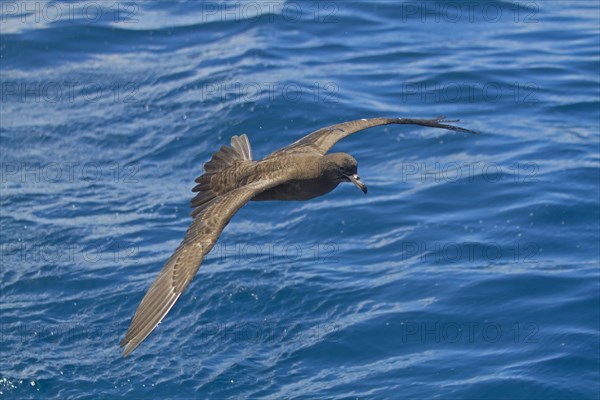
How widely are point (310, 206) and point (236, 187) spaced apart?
14.7ft

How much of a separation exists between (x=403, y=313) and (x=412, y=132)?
374 centimetres

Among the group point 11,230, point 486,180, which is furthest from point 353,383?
point 11,230

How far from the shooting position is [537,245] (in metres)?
11.6

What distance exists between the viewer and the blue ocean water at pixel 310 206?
10.4 meters

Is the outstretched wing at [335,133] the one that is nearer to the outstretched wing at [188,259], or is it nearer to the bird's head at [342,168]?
the bird's head at [342,168]

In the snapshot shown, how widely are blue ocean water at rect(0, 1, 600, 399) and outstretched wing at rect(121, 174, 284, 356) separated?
9.35 feet

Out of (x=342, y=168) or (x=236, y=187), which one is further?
(x=236, y=187)

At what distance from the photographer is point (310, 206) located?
12547 mm

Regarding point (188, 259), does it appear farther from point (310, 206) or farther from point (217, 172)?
point (310, 206)

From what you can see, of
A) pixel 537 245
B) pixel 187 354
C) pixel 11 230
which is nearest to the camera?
pixel 187 354

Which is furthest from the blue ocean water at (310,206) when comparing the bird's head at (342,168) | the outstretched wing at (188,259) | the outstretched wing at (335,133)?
the outstretched wing at (188,259)

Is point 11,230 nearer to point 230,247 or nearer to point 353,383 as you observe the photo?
point 230,247

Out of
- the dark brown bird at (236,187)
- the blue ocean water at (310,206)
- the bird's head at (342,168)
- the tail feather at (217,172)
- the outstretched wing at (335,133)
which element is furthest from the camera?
the blue ocean water at (310,206)

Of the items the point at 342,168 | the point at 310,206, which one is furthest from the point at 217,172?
the point at 310,206
